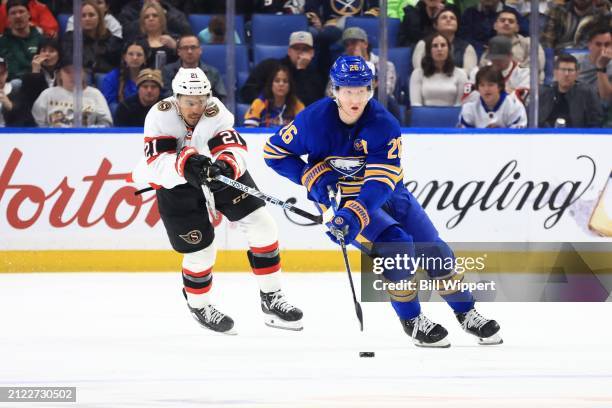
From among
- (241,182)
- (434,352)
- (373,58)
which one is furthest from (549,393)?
(373,58)

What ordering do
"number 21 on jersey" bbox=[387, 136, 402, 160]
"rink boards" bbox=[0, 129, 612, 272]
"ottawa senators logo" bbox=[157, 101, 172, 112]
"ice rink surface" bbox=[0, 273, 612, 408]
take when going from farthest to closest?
"rink boards" bbox=[0, 129, 612, 272] < "ottawa senators logo" bbox=[157, 101, 172, 112] < "number 21 on jersey" bbox=[387, 136, 402, 160] < "ice rink surface" bbox=[0, 273, 612, 408]

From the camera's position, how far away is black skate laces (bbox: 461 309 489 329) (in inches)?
207

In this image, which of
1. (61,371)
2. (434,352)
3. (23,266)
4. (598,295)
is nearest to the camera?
(61,371)

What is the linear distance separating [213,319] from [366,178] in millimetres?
1135

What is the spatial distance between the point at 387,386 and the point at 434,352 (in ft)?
2.52

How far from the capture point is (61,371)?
184 inches

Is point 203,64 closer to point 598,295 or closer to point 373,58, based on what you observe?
point 373,58

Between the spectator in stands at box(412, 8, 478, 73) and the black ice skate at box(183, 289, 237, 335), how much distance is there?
8.89 ft

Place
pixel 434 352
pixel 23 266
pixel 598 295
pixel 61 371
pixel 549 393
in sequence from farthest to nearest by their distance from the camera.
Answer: pixel 23 266 → pixel 598 295 → pixel 434 352 → pixel 61 371 → pixel 549 393

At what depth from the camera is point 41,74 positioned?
798cm

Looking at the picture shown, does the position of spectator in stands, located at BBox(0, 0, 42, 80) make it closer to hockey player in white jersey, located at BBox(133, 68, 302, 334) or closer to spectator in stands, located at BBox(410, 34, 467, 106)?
spectator in stands, located at BBox(410, 34, 467, 106)

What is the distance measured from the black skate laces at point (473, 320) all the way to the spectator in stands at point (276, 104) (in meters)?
2.90

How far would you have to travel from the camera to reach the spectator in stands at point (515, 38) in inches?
314

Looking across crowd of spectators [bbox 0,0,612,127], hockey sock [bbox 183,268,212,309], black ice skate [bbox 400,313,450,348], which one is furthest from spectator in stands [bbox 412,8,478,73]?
black ice skate [bbox 400,313,450,348]
